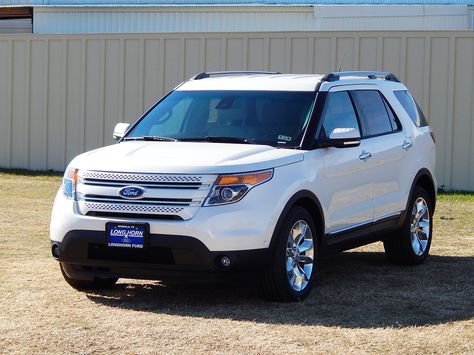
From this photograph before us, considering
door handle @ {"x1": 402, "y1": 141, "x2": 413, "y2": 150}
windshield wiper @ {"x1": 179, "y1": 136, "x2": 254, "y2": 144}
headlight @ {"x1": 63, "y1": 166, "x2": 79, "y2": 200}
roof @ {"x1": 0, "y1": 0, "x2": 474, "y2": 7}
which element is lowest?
headlight @ {"x1": 63, "y1": 166, "x2": 79, "y2": 200}

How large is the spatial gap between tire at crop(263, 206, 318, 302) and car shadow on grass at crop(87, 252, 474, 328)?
0.31ft

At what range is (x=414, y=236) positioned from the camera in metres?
10.6

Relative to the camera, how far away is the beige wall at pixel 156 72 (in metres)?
18.0

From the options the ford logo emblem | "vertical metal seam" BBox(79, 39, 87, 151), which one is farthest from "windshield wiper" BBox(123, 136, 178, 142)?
"vertical metal seam" BBox(79, 39, 87, 151)

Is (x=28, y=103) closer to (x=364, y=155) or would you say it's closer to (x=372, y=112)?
(x=372, y=112)

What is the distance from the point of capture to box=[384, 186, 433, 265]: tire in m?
10.4

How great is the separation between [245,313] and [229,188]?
901 mm

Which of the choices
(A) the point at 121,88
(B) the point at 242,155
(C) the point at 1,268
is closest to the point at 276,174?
(B) the point at 242,155

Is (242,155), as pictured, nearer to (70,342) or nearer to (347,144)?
(347,144)

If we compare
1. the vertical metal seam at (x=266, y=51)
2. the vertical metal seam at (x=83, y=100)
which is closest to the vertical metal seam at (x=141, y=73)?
the vertical metal seam at (x=83, y=100)

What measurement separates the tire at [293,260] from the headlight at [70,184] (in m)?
1.57

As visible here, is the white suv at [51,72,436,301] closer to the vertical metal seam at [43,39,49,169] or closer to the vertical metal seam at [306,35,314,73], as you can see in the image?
the vertical metal seam at [306,35,314,73]

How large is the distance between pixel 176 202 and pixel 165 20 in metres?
22.3

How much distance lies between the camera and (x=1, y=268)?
9.95 meters
